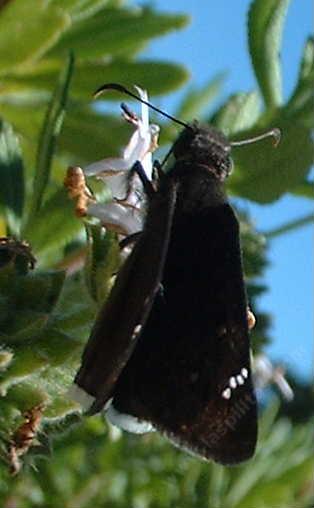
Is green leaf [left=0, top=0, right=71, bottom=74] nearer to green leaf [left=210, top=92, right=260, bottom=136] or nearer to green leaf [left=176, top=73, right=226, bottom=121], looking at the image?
green leaf [left=210, top=92, right=260, bottom=136]

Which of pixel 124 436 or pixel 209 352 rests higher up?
pixel 209 352

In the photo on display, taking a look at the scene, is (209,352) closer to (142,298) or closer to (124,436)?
(142,298)

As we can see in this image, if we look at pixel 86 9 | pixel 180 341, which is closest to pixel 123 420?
pixel 180 341

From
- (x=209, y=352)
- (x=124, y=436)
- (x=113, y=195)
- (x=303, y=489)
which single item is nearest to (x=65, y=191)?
(x=113, y=195)

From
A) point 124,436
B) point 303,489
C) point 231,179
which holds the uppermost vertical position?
point 231,179

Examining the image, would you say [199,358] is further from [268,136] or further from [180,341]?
[268,136]

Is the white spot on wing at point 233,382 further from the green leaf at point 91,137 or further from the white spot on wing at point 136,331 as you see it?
the green leaf at point 91,137

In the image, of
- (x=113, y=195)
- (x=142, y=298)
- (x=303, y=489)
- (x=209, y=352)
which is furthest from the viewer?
(x=303, y=489)
